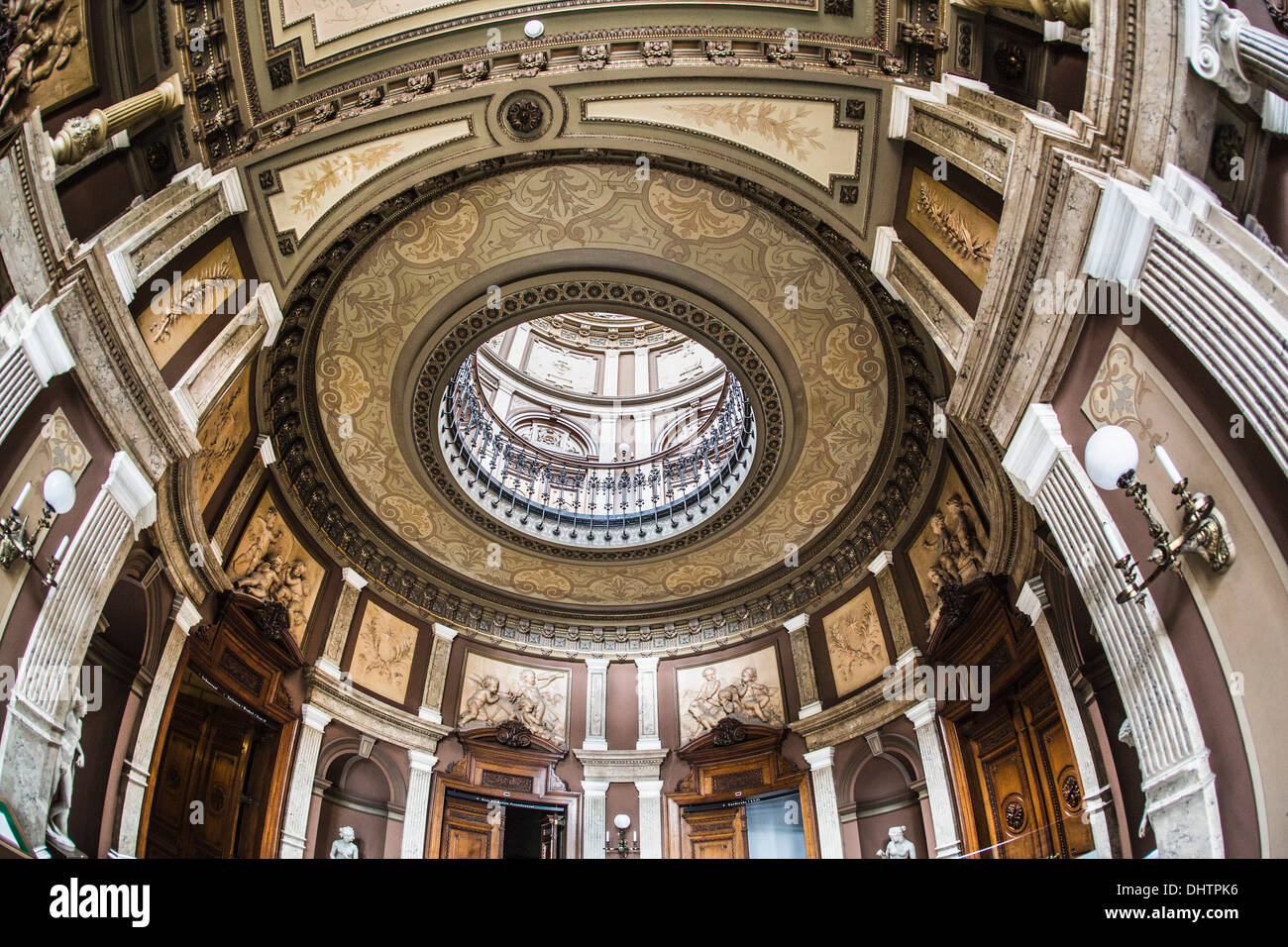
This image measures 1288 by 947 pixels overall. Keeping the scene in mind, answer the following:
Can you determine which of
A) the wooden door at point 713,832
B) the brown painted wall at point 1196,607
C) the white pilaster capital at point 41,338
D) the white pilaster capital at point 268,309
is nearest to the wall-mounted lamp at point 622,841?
the wooden door at point 713,832

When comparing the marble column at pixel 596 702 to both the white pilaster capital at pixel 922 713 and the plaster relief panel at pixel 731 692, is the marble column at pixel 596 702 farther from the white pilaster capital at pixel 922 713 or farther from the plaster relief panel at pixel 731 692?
the white pilaster capital at pixel 922 713

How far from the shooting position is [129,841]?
8945mm

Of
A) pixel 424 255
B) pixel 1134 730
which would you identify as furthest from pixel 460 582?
pixel 1134 730

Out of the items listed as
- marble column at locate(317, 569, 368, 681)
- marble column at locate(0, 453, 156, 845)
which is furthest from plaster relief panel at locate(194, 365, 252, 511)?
marble column at locate(317, 569, 368, 681)

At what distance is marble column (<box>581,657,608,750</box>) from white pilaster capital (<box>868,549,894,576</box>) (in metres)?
6.27

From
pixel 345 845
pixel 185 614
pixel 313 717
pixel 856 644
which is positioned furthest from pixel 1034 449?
pixel 345 845

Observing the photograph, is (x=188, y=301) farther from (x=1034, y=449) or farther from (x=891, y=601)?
(x=891, y=601)

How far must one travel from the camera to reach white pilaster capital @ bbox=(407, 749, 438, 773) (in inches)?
570

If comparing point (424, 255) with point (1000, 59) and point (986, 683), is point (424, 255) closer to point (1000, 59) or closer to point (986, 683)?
point (1000, 59)

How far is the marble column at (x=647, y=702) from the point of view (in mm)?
16203

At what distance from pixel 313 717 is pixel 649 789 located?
21.2ft

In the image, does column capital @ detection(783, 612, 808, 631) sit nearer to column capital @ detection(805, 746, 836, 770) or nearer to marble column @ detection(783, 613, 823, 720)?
marble column @ detection(783, 613, 823, 720)
